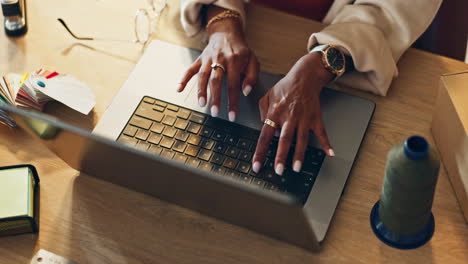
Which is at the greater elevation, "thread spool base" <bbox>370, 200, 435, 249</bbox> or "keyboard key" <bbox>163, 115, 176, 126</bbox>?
"keyboard key" <bbox>163, 115, 176, 126</bbox>

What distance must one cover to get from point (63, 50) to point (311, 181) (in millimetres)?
619

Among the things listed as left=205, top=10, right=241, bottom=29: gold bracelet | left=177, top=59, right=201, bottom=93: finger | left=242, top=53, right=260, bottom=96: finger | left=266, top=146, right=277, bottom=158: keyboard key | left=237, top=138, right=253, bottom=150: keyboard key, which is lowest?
left=237, top=138, right=253, bottom=150: keyboard key

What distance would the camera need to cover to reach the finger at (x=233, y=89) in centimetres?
113

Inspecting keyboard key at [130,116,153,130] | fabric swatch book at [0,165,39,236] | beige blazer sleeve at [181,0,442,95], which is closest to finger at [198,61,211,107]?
keyboard key at [130,116,153,130]

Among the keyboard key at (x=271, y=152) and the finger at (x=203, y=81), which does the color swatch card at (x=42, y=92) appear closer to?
the finger at (x=203, y=81)

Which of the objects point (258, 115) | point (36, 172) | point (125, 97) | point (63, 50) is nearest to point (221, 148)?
point (258, 115)

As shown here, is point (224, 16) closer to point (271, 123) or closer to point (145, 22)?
point (145, 22)

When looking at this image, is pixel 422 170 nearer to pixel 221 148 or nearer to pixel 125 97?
pixel 221 148

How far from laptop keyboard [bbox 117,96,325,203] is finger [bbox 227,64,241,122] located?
1.0 inches

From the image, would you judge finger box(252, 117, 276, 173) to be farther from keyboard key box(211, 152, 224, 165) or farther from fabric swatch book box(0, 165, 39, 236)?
fabric swatch book box(0, 165, 39, 236)

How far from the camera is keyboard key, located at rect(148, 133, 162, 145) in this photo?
1.11 m

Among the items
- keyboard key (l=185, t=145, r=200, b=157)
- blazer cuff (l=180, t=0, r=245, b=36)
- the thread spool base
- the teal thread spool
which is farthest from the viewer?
blazer cuff (l=180, t=0, r=245, b=36)

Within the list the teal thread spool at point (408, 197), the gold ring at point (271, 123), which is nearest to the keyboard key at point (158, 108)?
the gold ring at point (271, 123)

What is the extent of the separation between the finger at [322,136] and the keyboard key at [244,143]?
0.39ft
